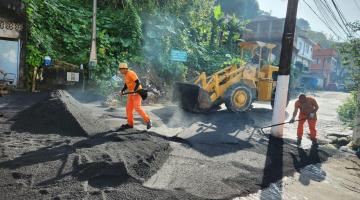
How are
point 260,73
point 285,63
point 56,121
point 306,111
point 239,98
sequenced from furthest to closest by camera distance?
1. point 260,73
2. point 239,98
3. point 306,111
4. point 285,63
5. point 56,121

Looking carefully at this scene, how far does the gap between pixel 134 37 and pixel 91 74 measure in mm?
3505

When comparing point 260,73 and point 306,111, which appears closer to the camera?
point 306,111

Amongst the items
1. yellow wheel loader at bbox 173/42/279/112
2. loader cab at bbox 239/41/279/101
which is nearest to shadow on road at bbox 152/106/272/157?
yellow wheel loader at bbox 173/42/279/112

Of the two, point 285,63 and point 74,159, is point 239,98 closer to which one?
point 285,63

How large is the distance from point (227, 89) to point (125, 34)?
24.1 ft

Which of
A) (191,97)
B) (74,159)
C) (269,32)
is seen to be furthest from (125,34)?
(269,32)

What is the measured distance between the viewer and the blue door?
1216cm

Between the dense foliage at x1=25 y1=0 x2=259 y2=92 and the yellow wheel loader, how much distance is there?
10.4ft

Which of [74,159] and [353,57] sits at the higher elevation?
[353,57]

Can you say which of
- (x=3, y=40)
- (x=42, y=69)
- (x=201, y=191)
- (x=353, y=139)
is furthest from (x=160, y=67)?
(x=201, y=191)

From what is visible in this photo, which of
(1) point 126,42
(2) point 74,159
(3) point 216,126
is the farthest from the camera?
(1) point 126,42

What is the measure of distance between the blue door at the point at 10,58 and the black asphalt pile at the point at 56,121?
5170 mm

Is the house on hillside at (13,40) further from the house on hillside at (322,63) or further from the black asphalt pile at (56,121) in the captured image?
the house on hillside at (322,63)

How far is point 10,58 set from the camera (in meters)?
12.2
